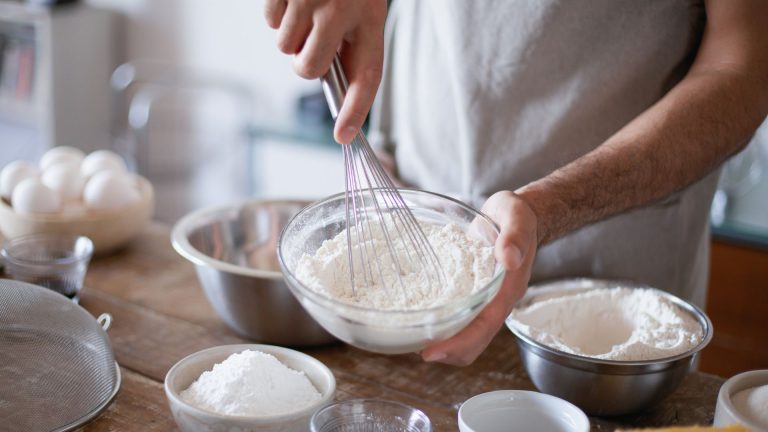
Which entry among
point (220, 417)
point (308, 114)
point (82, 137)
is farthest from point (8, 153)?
point (220, 417)

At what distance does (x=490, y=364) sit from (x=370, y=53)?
0.44 m

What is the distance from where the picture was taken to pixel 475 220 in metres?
0.87

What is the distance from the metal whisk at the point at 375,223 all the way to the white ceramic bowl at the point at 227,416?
13cm

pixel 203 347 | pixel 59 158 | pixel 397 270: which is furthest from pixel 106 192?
pixel 397 270

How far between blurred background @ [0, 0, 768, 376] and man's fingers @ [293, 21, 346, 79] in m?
1.77

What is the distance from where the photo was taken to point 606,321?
40.0 inches

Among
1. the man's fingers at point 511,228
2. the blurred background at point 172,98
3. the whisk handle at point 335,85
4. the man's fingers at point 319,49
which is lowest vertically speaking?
the blurred background at point 172,98

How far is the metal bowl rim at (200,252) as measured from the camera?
Result: 40.6 inches

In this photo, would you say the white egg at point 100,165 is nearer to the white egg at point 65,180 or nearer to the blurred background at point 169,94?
the white egg at point 65,180

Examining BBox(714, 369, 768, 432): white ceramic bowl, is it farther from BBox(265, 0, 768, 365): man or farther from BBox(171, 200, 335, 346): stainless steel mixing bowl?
BBox(171, 200, 335, 346): stainless steel mixing bowl

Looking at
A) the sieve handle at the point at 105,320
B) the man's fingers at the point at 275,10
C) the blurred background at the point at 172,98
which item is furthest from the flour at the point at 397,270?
the blurred background at the point at 172,98

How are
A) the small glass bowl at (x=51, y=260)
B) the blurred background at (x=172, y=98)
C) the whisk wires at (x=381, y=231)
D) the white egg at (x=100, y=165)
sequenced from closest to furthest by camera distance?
the whisk wires at (x=381, y=231) → the small glass bowl at (x=51, y=260) → the white egg at (x=100, y=165) → the blurred background at (x=172, y=98)

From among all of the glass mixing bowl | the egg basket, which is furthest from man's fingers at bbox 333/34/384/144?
the egg basket

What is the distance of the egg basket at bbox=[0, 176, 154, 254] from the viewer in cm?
130
